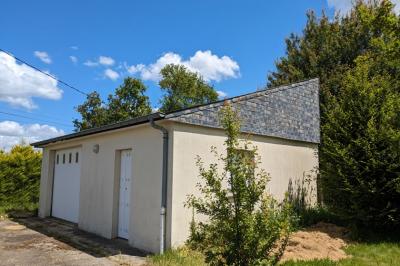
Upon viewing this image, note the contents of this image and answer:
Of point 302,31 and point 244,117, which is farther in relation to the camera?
point 302,31

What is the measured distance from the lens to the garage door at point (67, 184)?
12.5 m

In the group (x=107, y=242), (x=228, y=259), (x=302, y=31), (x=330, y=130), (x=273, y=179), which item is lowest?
(x=107, y=242)

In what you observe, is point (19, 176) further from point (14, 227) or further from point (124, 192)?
point (124, 192)

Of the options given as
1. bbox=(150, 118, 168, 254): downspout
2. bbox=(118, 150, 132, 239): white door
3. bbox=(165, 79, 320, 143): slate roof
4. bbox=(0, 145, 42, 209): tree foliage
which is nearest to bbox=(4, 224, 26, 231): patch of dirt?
bbox=(118, 150, 132, 239): white door

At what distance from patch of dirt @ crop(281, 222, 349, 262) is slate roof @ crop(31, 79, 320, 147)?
288 cm

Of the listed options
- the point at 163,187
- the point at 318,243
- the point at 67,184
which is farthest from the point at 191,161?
the point at 67,184

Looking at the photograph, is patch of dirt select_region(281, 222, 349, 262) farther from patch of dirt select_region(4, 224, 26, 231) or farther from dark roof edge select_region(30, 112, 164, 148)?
patch of dirt select_region(4, 224, 26, 231)

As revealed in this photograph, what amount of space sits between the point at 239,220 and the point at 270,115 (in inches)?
255

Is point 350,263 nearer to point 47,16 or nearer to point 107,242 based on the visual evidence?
point 107,242

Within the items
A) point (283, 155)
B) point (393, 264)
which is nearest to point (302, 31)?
point (283, 155)

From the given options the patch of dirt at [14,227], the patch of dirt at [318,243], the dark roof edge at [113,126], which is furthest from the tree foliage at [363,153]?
the patch of dirt at [14,227]

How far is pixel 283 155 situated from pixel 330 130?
1.60 meters

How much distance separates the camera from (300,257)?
A: 7332 mm

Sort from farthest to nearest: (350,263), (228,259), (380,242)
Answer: (380,242) → (350,263) → (228,259)
